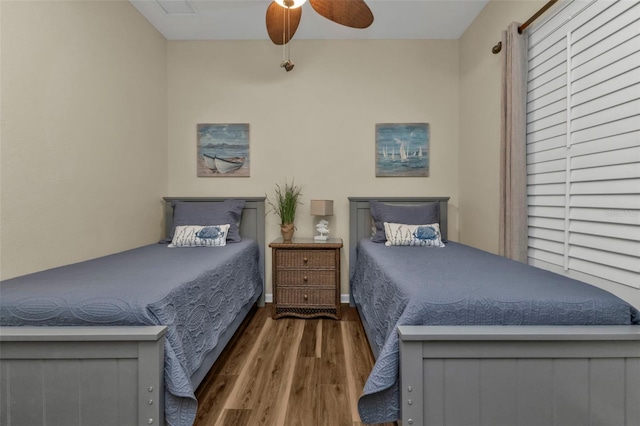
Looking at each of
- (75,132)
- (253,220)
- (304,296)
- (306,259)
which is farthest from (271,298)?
A: (75,132)

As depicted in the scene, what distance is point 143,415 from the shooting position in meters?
1.17

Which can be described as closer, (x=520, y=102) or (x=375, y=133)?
(x=520, y=102)

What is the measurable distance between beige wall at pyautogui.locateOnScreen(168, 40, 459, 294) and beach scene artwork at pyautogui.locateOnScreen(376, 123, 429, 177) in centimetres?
7

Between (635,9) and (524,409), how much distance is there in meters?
1.71

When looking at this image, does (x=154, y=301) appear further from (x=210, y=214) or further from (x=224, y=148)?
(x=224, y=148)

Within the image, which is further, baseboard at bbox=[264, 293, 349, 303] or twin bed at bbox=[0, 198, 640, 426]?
baseboard at bbox=[264, 293, 349, 303]

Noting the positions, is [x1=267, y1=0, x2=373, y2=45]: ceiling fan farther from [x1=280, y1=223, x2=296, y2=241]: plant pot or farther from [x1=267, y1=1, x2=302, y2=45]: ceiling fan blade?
[x1=280, y1=223, x2=296, y2=241]: plant pot

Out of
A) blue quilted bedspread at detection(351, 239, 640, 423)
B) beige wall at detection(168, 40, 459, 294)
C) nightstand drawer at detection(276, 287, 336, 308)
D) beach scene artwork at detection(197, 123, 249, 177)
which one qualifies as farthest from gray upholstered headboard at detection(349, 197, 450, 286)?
blue quilted bedspread at detection(351, 239, 640, 423)

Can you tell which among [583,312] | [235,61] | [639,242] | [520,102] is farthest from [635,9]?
[235,61]

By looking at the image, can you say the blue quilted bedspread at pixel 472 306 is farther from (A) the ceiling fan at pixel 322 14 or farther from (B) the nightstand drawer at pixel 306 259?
(A) the ceiling fan at pixel 322 14

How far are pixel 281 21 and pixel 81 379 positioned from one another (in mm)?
2201

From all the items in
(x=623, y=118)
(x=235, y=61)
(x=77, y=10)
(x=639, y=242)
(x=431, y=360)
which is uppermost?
(x=235, y=61)

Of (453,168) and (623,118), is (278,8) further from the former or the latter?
(453,168)

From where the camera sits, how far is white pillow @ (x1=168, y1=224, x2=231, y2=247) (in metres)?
2.73
